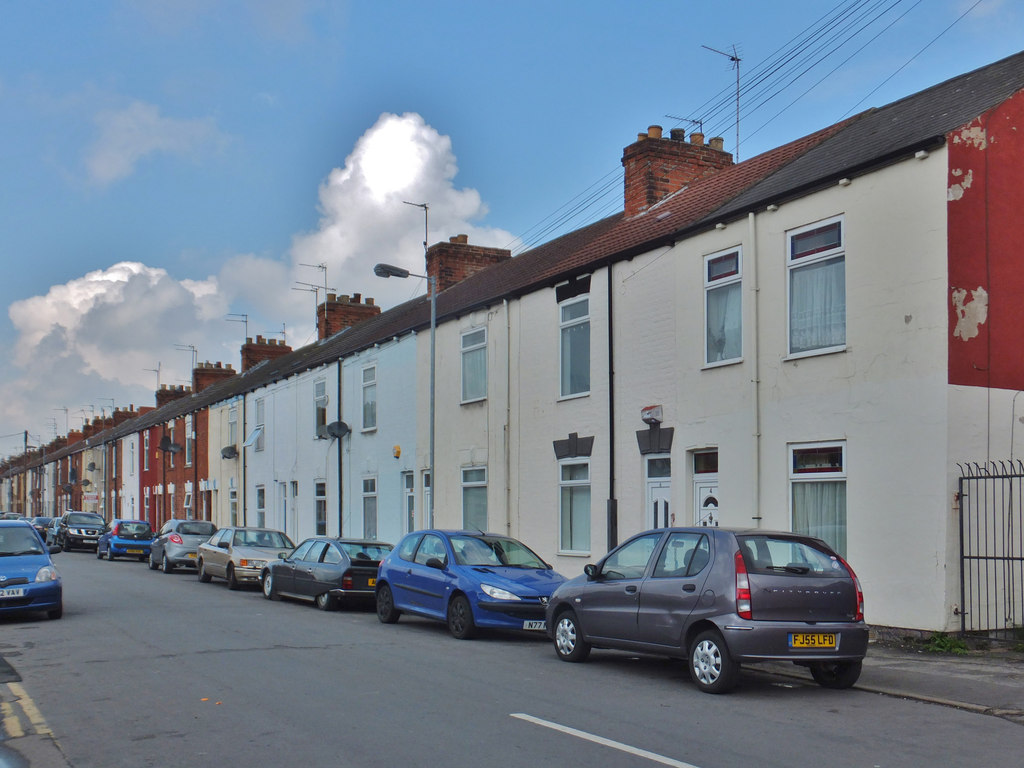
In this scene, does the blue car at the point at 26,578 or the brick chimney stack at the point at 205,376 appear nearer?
the blue car at the point at 26,578

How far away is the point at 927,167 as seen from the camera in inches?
497

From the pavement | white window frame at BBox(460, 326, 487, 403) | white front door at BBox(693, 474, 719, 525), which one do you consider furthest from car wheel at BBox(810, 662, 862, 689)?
white window frame at BBox(460, 326, 487, 403)

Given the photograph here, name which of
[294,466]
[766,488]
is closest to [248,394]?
[294,466]

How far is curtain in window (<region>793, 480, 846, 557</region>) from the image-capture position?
13414 millimetres

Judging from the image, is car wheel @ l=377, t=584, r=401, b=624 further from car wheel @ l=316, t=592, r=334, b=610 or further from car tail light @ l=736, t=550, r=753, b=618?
car tail light @ l=736, t=550, r=753, b=618

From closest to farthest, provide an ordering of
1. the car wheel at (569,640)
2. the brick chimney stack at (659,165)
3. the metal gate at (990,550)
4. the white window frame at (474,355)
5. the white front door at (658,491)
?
the car wheel at (569,640)
the metal gate at (990,550)
the white front door at (658,491)
the brick chimney stack at (659,165)
the white window frame at (474,355)

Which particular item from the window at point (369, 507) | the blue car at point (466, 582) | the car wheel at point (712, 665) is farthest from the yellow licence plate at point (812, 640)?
the window at point (369, 507)

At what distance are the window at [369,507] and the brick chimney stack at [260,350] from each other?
861 inches

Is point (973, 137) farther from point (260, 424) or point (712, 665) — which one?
point (260, 424)

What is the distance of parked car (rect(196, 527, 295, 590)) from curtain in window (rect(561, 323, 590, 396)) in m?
7.04

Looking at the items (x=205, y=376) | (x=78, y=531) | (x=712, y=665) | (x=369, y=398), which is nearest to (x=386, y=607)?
(x=712, y=665)

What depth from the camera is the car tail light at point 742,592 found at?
30.2 feet

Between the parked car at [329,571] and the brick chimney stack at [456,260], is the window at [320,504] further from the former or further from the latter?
the parked car at [329,571]

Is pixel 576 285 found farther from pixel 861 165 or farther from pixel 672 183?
pixel 861 165
